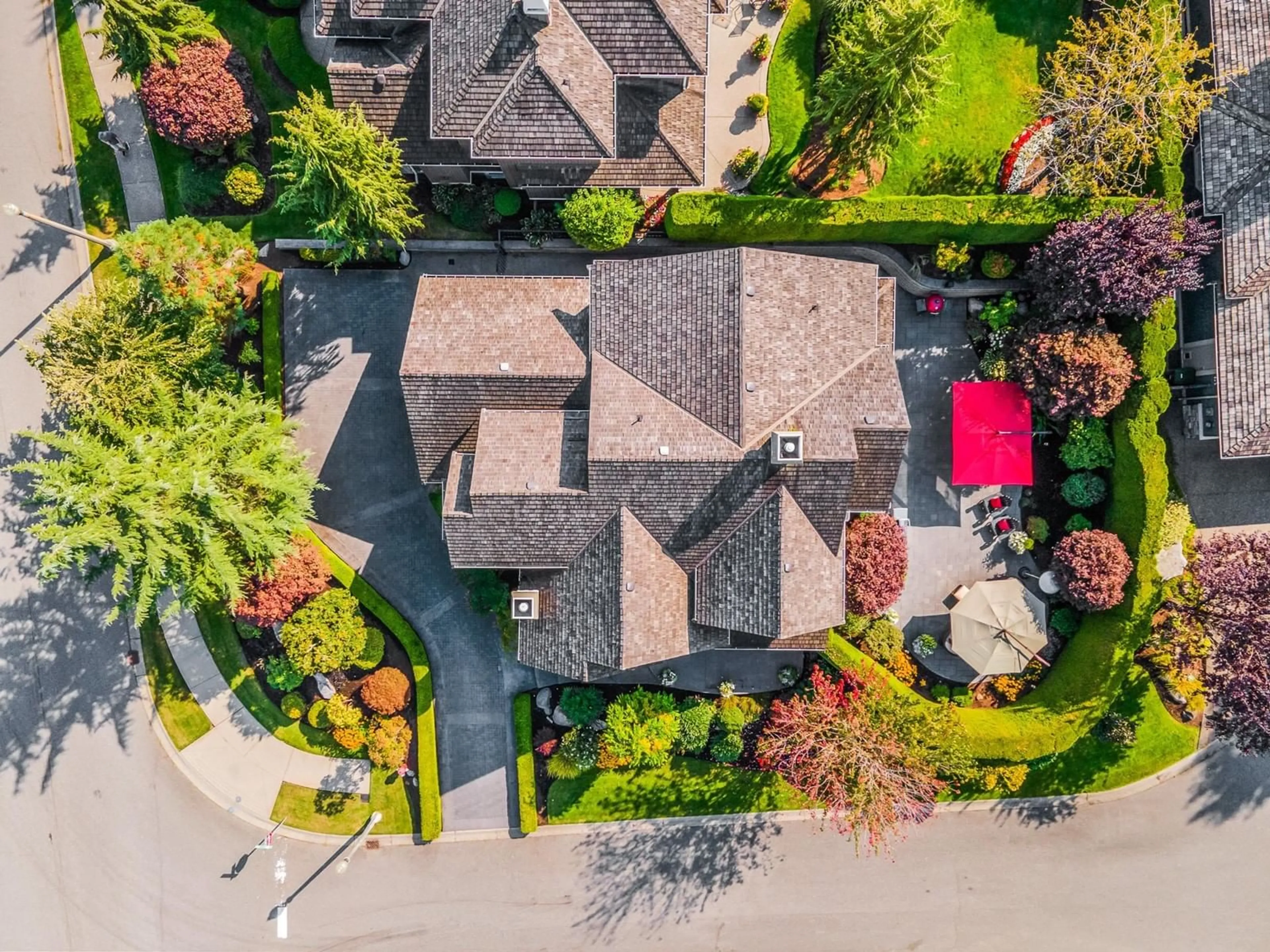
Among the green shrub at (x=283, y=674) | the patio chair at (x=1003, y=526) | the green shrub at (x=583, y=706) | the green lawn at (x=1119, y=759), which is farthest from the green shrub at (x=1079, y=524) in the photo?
the green shrub at (x=283, y=674)

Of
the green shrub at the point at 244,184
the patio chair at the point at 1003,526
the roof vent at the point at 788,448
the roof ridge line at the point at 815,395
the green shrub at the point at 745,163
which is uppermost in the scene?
the green shrub at the point at 745,163

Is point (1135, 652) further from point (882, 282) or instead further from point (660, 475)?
point (660, 475)

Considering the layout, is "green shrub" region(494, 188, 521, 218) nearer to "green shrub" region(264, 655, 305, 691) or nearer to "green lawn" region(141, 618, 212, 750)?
"green shrub" region(264, 655, 305, 691)

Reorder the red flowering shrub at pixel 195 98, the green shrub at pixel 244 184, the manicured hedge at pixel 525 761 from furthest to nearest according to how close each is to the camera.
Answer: the manicured hedge at pixel 525 761 → the green shrub at pixel 244 184 → the red flowering shrub at pixel 195 98

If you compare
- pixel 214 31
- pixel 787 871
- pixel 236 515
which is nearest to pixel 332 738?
pixel 236 515

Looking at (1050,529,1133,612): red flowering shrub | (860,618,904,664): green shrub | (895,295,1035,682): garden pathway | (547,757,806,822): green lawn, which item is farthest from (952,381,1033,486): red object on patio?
(547,757,806,822): green lawn

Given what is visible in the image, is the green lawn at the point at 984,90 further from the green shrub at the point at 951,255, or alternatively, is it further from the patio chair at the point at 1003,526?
the patio chair at the point at 1003,526
